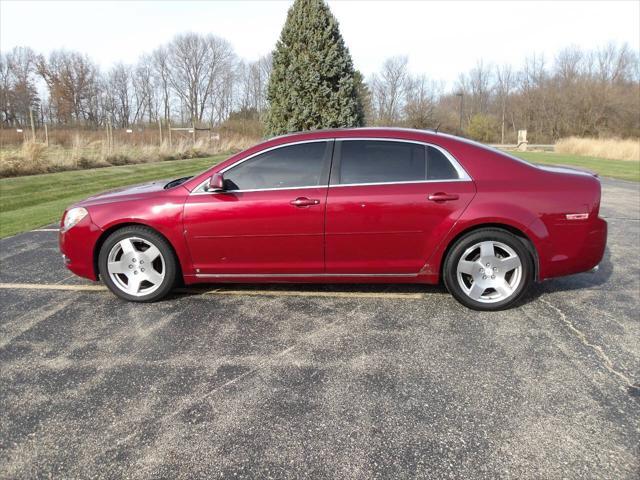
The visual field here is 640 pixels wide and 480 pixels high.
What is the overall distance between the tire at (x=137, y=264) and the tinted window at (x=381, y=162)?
5.81ft

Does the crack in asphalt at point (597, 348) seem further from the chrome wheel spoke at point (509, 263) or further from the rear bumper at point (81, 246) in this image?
the rear bumper at point (81, 246)

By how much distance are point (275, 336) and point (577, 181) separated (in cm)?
288

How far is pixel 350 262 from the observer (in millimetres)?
3984

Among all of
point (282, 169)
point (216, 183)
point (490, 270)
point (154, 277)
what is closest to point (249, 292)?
point (154, 277)

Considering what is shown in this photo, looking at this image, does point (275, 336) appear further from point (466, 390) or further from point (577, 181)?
point (577, 181)

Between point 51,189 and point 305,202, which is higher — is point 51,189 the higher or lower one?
the lower one

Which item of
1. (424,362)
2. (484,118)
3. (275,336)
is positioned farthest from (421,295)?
(484,118)

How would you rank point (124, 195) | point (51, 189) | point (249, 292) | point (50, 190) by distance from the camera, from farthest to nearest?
point (51, 189), point (50, 190), point (249, 292), point (124, 195)

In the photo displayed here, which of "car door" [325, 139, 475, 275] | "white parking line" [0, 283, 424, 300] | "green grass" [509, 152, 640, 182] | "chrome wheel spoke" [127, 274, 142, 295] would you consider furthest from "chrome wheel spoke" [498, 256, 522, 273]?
"green grass" [509, 152, 640, 182]

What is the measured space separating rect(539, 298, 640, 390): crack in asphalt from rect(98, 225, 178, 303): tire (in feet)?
11.2

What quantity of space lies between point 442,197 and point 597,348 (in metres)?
1.60

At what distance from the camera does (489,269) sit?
12.7 feet

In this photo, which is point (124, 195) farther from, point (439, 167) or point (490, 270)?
point (490, 270)

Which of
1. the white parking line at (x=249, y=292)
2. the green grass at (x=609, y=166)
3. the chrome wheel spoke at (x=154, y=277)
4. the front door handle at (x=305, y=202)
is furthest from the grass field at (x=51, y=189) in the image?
the front door handle at (x=305, y=202)
